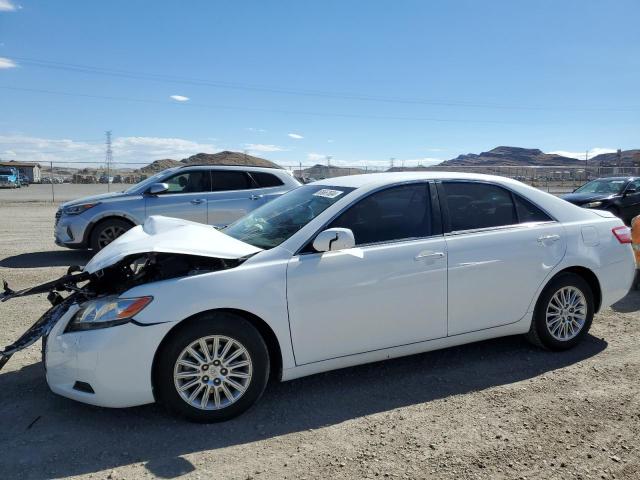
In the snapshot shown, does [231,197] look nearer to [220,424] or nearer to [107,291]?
[107,291]

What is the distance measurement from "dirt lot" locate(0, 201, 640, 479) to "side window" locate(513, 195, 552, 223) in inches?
46.2

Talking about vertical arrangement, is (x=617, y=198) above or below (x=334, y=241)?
above

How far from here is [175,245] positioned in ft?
11.8

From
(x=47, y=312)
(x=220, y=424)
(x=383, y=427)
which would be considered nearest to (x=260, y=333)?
(x=220, y=424)

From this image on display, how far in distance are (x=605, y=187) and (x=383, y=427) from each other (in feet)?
46.8

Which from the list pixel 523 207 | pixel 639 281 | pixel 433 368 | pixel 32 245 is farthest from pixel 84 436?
pixel 32 245

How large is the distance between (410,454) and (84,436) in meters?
1.99

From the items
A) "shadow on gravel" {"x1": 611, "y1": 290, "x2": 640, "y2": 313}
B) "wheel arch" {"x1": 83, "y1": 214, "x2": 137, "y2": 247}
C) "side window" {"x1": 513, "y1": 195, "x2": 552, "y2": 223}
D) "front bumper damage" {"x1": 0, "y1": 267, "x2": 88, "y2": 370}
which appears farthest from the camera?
"wheel arch" {"x1": 83, "y1": 214, "x2": 137, "y2": 247}

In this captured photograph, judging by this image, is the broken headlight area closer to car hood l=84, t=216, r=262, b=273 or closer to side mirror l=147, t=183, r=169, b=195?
car hood l=84, t=216, r=262, b=273

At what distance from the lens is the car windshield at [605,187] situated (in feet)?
48.4

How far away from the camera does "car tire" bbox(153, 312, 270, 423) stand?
3.29 m

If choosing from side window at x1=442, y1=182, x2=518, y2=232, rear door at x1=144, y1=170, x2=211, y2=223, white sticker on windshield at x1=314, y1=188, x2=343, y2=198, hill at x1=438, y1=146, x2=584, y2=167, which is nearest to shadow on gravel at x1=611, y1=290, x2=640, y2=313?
side window at x1=442, y1=182, x2=518, y2=232

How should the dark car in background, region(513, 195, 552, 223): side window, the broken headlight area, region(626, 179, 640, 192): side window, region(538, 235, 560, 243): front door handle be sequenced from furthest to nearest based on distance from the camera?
region(626, 179, 640, 192): side window
the dark car in background
region(513, 195, 552, 223): side window
region(538, 235, 560, 243): front door handle
the broken headlight area

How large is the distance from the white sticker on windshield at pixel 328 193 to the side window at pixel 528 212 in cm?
160
